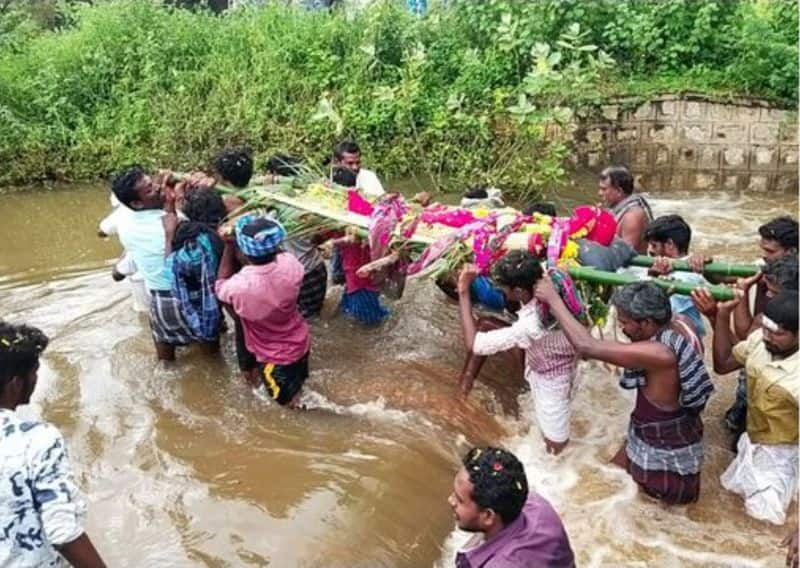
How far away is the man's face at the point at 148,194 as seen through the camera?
210 inches

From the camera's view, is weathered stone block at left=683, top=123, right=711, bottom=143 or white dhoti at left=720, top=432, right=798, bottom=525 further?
weathered stone block at left=683, top=123, right=711, bottom=143

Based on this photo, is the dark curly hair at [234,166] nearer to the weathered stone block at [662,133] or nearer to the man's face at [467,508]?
the man's face at [467,508]

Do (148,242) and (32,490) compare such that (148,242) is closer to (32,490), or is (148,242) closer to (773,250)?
(32,490)

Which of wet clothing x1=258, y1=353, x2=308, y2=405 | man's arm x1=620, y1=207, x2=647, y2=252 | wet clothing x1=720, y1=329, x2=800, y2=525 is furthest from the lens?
man's arm x1=620, y1=207, x2=647, y2=252

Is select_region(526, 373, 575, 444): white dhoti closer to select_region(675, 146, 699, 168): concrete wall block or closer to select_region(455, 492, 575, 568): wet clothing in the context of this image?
select_region(455, 492, 575, 568): wet clothing

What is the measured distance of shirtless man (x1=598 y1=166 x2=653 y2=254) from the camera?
555 cm

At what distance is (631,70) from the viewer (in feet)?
39.2

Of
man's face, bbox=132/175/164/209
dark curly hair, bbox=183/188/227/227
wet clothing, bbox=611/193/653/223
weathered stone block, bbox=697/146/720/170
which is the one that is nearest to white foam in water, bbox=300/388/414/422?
dark curly hair, bbox=183/188/227/227

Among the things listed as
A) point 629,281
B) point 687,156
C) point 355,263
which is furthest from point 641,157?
point 629,281

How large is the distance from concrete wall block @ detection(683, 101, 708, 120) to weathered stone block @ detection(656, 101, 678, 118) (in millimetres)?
122

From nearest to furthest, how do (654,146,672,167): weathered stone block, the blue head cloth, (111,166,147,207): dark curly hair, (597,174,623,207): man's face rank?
the blue head cloth
(111,166,147,207): dark curly hair
(597,174,623,207): man's face
(654,146,672,167): weathered stone block

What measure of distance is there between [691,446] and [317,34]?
9.46 metres

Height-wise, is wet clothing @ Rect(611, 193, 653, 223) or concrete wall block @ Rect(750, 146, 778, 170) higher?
wet clothing @ Rect(611, 193, 653, 223)

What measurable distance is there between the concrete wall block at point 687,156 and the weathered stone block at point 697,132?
0.41 ft
